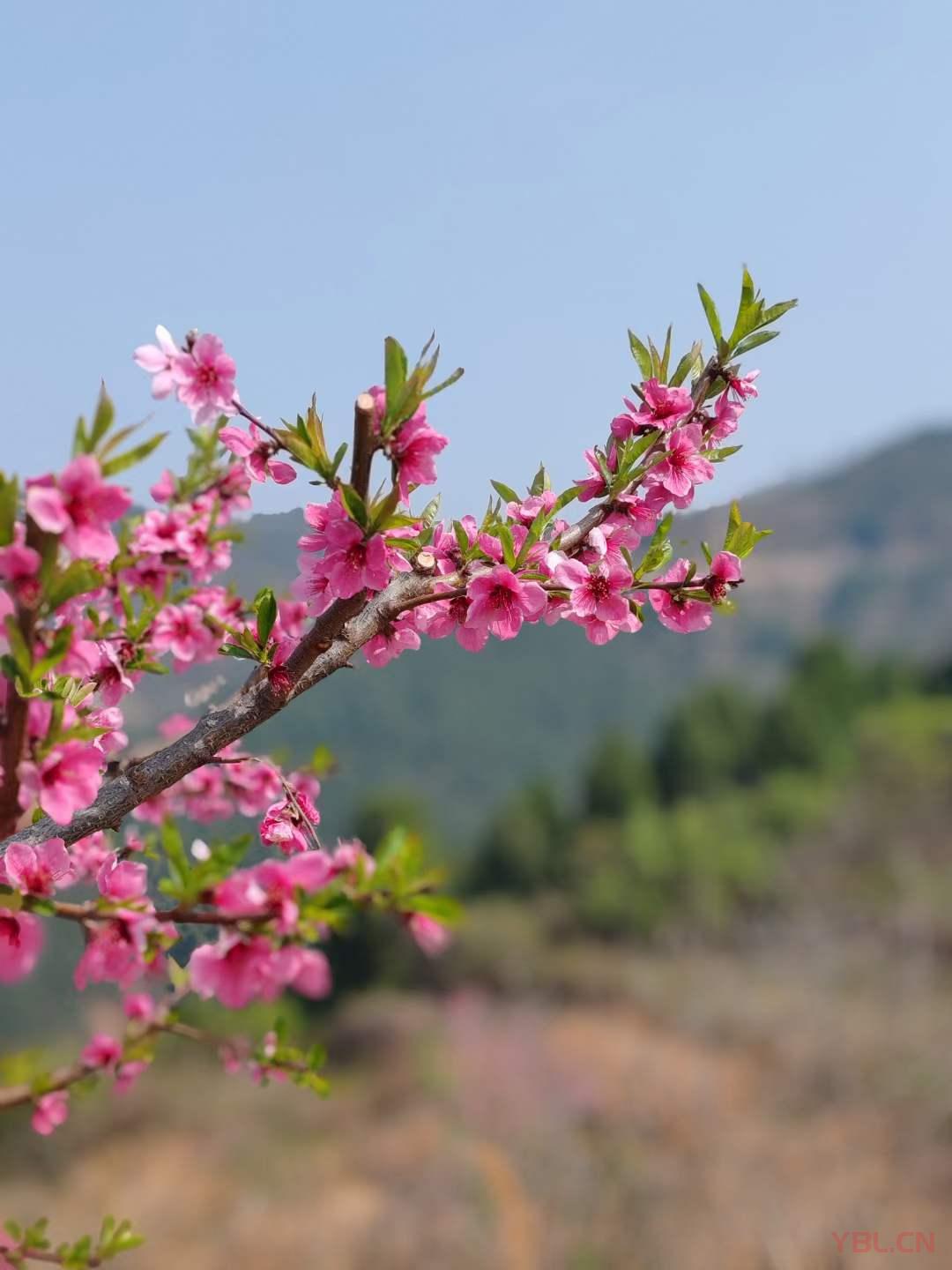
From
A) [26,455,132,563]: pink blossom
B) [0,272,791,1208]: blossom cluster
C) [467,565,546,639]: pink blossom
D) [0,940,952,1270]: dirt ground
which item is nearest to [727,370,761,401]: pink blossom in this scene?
[0,272,791,1208]: blossom cluster

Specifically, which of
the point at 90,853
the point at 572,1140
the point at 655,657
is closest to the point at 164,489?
the point at 90,853

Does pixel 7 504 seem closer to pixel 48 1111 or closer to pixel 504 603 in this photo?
pixel 504 603

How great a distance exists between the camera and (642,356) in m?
1.55

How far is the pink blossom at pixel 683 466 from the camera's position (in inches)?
58.1

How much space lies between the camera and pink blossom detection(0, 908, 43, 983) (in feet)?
3.38

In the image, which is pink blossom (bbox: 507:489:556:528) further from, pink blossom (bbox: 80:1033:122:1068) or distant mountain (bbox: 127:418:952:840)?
distant mountain (bbox: 127:418:952:840)

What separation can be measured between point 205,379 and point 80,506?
0.43m

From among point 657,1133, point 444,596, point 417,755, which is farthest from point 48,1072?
point 417,755

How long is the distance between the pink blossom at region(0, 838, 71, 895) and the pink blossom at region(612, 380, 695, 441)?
0.95 metres

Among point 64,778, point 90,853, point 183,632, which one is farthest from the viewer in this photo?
point 183,632

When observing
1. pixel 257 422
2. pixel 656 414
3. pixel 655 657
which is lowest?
pixel 655 657

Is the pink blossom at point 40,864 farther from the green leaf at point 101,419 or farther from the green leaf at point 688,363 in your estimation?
the green leaf at point 688,363

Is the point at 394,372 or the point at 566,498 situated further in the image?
the point at 566,498

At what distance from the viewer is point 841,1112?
12.7m
